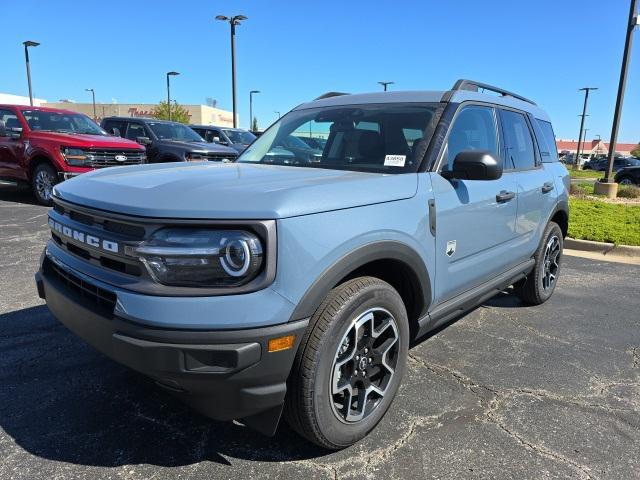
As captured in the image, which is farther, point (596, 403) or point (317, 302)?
point (596, 403)

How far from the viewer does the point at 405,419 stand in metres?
2.81

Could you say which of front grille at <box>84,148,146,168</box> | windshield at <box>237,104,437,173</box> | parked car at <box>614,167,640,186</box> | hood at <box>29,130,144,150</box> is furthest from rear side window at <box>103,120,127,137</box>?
parked car at <box>614,167,640,186</box>

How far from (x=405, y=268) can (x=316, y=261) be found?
737 mm

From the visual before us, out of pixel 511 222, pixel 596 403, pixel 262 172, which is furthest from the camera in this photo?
pixel 511 222

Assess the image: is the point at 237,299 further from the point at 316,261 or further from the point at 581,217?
the point at 581,217

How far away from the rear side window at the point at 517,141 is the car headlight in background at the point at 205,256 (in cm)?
270

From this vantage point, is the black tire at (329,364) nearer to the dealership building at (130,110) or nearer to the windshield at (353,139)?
the windshield at (353,139)

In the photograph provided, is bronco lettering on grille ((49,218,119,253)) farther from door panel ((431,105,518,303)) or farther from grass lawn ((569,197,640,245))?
grass lawn ((569,197,640,245))

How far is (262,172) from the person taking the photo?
2852 millimetres

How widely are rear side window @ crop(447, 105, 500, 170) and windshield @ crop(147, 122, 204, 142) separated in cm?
981

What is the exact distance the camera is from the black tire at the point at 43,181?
29.9 feet

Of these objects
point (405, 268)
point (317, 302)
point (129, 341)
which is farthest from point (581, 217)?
point (129, 341)

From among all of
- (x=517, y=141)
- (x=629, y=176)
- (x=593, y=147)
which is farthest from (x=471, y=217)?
(x=593, y=147)

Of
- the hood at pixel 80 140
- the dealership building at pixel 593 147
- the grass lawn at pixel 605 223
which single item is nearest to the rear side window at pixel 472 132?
the grass lawn at pixel 605 223
